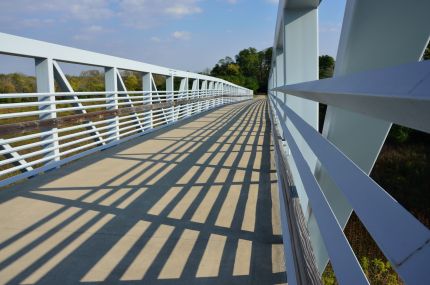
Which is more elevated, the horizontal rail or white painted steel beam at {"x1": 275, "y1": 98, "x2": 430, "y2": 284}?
white painted steel beam at {"x1": 275, "y1": 98, "x2": 430, "y2": 284}

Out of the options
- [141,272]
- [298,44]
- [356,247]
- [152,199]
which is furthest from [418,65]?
[356,247]

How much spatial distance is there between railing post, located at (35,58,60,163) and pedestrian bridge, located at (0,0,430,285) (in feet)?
0.06

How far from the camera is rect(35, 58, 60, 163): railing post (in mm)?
5434

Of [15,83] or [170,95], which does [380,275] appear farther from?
[15,83]

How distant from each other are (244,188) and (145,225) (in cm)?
160

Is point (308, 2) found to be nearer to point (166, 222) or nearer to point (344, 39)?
point (166, 222)

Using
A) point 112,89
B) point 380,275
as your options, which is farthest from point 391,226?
point 380,275

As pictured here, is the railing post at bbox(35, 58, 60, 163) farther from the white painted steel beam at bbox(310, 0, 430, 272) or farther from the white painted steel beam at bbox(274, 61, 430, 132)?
the white painted steel beam at bbox(274, 61, 430, 132)

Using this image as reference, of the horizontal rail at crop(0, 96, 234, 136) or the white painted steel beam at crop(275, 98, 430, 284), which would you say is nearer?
the white painted steel beam at crop(275, 98, 430, 284)

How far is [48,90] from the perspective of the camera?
556 centimetres

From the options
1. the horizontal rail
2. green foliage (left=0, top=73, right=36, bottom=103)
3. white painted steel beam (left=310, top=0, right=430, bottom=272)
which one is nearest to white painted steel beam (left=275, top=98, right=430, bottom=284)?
white painted steel beam (left=310, top=0, right=430, bottom=272)

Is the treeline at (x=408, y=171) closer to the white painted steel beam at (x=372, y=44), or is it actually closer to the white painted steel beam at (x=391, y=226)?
the white painted steel beam at (x=372, y=44)

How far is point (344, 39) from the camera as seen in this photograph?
145 cm

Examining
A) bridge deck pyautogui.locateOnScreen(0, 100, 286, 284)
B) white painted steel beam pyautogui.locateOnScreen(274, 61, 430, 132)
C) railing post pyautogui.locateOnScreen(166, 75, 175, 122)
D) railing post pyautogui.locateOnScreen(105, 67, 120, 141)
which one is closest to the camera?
white painted steel beam pyautogui.locateOnScreen(274, 61, 430, 132)
